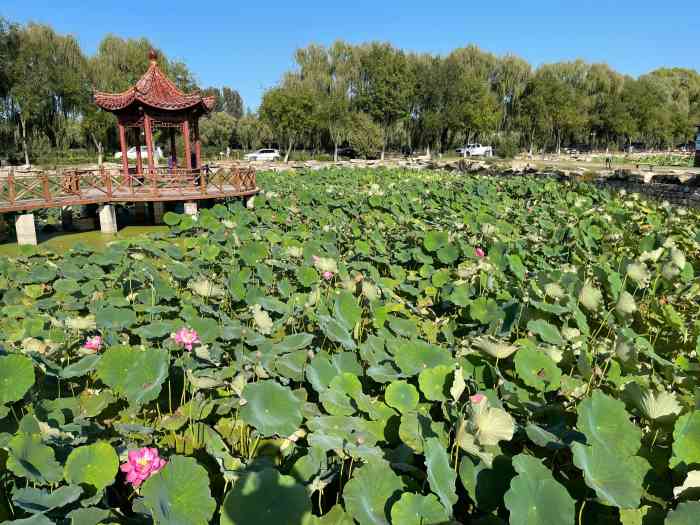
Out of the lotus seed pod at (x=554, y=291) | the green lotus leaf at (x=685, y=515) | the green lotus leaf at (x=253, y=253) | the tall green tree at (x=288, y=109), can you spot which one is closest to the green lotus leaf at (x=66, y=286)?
the green lotus leaf at (x=253, y=253)

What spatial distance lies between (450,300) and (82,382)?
2.81 meters

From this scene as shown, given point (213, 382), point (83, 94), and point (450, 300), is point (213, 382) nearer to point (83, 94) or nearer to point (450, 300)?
point (450, 300)

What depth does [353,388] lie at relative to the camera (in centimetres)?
248

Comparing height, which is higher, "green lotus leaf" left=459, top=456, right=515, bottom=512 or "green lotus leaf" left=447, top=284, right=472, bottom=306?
"green lotus leaf" left=447, top=284, right=472, bottom=306

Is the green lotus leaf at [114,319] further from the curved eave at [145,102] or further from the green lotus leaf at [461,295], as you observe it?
the curved eave at [145,102]

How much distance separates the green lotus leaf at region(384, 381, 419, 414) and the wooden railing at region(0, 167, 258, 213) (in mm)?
9381

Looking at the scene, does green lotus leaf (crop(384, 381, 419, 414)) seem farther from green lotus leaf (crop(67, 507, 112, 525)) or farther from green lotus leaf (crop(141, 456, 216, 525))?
green lotus leaf (crop(67, 507, 112, 525))

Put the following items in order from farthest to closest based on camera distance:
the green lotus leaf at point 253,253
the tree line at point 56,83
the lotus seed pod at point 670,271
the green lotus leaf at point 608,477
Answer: the tree line at point 56,83
the green lotus leaf at point 253,253
the lotus seed pod at point 670,271
the green lotus leaf at point 608,477

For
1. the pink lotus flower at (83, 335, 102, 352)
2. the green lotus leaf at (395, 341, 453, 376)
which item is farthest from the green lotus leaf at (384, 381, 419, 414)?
the pink lotus flower at (83, 335, 102, 352)

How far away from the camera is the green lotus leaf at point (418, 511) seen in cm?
154

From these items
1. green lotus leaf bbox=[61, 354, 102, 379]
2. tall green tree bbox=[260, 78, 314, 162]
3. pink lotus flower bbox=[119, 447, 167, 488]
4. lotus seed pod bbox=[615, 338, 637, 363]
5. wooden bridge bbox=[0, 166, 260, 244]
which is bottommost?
pink lotus flower bbox=[119, 447, 167, 488]

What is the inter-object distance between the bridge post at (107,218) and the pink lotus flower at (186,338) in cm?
925

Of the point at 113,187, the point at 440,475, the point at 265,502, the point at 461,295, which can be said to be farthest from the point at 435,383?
the point at 113,187

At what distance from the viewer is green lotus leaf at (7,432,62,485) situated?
169 centimetres
